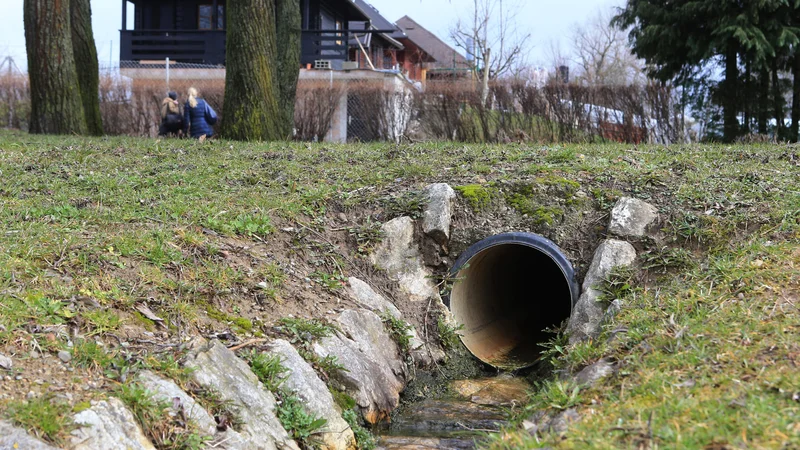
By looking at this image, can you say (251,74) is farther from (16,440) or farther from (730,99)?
(730,99)

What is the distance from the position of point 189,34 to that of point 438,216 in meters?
25.2

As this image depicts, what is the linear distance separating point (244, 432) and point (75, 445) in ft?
3.16

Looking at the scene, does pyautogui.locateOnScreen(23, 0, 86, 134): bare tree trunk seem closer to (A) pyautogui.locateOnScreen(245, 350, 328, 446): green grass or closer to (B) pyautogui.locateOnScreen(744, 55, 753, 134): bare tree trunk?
(A) pyautogui.locateOnScreen(245, 350, 328, 446): green grass

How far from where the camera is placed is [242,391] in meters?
4.48

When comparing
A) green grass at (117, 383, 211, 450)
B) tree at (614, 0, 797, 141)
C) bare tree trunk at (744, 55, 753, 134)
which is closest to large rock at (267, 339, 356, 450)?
green grass at (117, 383, 211, 450)

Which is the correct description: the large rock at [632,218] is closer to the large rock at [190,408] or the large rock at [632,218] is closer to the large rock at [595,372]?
the large rock at [595,372]

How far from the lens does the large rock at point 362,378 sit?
5324 mm

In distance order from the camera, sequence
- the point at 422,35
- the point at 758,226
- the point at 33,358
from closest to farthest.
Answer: the point at 33,358, the point at 758,226, the point at 422,35

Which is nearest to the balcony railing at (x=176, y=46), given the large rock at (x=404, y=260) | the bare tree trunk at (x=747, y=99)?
the bare tree trunk at (x=747, y=99)

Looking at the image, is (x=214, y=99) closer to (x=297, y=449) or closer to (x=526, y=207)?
(x=526, y=207)

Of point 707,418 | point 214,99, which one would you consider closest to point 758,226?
point 707,418

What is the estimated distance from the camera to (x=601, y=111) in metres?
13.9

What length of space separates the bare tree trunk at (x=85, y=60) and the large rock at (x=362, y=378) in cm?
971

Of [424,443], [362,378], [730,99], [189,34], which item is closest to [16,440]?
[362,378]
